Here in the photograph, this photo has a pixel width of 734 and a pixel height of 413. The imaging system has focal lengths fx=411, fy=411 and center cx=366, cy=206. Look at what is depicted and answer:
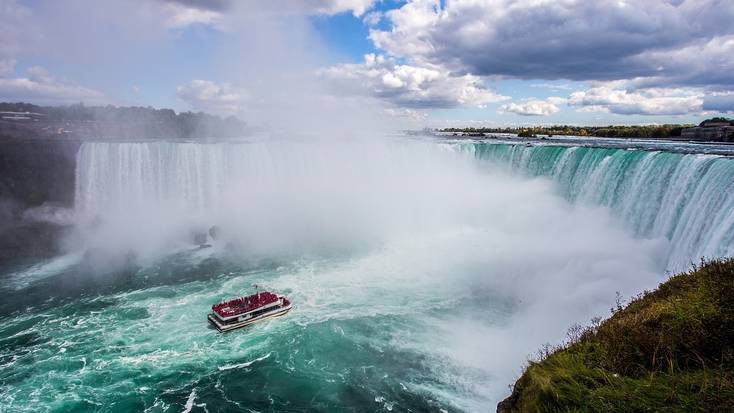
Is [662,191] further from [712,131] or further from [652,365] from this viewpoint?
[712,131]

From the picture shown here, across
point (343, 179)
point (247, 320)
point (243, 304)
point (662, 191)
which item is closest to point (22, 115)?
point (343, 179)

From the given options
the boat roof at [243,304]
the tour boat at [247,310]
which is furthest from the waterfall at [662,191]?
the boat roof at [243,304]

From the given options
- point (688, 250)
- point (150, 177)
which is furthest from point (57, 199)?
point (688, 250)

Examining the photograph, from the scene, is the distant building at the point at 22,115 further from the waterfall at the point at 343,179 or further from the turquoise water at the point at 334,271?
the turquoise water at the point at 334,271

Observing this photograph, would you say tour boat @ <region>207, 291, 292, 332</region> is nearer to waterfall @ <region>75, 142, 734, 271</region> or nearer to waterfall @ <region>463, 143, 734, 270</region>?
waterfall @ <region>75, 142, 734, 271</region>

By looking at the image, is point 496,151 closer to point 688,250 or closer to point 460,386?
point 688,250

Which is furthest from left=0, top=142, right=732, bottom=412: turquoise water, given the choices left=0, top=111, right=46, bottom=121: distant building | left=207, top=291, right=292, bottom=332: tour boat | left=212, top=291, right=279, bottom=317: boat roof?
left=0, top=111, right=46, bottom=121: distant building
